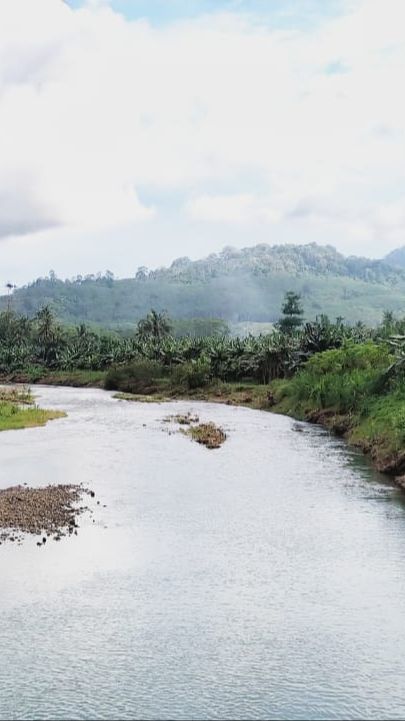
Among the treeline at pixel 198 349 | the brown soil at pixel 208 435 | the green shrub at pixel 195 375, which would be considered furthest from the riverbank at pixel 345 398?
the brown soil at pixel 208 435

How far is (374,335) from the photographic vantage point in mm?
93688

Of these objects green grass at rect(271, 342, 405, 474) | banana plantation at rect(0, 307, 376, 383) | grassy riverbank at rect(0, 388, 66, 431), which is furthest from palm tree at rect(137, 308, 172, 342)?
grassy riverbank at rect(0, 388, 66, 431)

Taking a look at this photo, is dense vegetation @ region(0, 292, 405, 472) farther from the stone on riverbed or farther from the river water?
the stone on riverbed

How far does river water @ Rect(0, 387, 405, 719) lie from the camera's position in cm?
1551

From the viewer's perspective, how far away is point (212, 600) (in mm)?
20719

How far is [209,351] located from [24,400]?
28.9 meters

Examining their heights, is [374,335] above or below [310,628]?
above

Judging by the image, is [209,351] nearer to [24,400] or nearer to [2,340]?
[24,400]

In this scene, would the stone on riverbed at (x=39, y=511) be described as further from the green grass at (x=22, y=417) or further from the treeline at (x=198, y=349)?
the treeline at (x=198, y=349)

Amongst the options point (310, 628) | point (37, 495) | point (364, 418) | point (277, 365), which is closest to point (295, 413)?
point (364, 418)

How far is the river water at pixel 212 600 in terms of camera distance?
611 inches

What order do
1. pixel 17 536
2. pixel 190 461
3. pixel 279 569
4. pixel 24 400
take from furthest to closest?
pixel 24 400
pixel 190 461
pixel 17 536
pixel 279 569

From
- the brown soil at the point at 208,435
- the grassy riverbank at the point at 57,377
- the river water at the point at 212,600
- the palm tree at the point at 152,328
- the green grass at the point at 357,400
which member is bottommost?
the grassy riverbank at the point at 57,377

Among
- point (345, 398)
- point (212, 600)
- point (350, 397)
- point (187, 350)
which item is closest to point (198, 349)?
point (187, 350)
